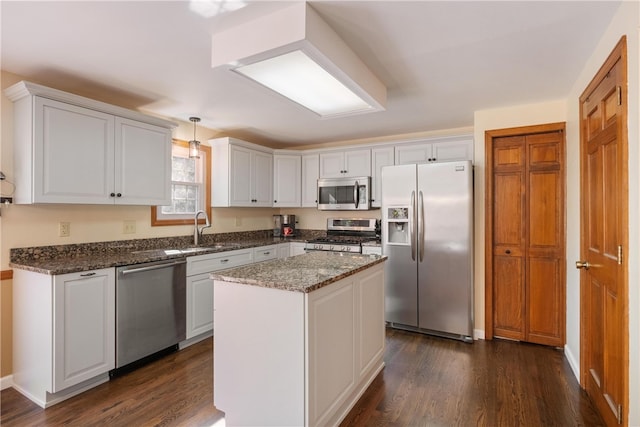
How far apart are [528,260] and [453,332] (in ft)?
3.37

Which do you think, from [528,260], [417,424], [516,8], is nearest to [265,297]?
[417,424]

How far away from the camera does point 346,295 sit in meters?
2.08

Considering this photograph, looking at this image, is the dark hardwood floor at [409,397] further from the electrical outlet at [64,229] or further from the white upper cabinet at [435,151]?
the white upper cabinet at [435,151]

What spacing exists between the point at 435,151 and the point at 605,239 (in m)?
2.24

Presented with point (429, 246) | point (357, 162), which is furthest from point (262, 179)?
point (429, 246)

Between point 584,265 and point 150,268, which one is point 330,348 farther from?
point 584,265

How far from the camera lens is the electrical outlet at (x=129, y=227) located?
319 cm

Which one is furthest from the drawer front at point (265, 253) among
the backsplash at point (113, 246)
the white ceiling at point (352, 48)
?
the white ceiling at point (352, 48)

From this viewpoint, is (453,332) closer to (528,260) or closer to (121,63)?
(528,260)

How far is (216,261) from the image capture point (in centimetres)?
343

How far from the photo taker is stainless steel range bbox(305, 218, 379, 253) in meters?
4.11

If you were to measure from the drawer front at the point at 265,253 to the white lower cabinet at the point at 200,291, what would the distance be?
52 cm

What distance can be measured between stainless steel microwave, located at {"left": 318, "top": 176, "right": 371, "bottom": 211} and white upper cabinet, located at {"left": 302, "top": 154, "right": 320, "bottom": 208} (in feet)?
0.45

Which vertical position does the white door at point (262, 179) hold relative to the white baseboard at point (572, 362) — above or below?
above
